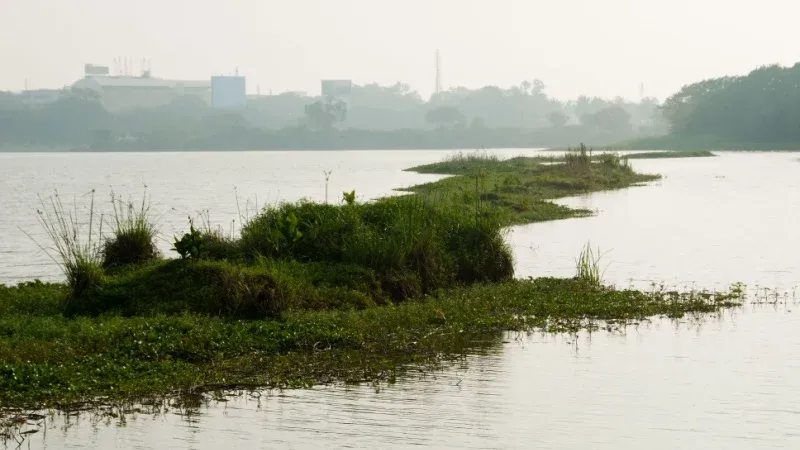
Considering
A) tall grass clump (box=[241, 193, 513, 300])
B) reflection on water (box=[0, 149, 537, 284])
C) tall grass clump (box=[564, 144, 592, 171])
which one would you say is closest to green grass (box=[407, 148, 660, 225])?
tall grass clump (box=[564, 144, 592, 171])

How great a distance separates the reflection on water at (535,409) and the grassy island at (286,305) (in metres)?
0.75

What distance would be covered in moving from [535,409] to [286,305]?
4926 mm

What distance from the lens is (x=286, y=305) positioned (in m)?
15.2

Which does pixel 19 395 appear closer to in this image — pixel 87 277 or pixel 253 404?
pixel 253 404

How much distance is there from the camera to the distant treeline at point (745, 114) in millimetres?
124750

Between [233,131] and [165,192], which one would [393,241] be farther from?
[233,131]

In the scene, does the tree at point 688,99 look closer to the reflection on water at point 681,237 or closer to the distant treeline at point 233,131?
the distant treeline at point 233,131

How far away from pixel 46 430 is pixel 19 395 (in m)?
0.99

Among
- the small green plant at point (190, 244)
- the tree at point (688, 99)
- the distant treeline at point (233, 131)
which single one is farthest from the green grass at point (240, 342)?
the distant treeline at point (233, 131)

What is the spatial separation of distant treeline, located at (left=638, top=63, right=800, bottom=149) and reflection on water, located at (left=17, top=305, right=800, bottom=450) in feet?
384

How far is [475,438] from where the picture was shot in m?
10.3

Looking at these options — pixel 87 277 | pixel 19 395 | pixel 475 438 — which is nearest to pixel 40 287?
pixel 87 277

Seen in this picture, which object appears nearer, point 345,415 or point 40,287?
point 345,415

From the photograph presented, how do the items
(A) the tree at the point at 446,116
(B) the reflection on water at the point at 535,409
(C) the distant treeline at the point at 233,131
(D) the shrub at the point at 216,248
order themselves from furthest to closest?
(A) the tree at the point at 446,116 → (C) the distant treeline at the point at 233,131 → (D) the shrub at the point at 216,248 → (B) the reflection on water at the point at 535,409
